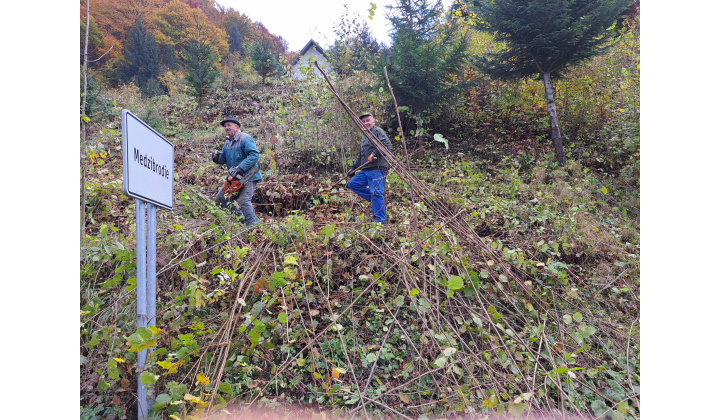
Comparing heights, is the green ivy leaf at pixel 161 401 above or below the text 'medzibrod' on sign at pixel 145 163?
below

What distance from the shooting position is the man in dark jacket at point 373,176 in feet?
15.6

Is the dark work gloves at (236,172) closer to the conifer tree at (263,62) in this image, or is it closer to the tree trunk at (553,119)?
the tree trunk at (553,119)

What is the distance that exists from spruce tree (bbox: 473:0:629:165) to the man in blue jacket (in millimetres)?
6558

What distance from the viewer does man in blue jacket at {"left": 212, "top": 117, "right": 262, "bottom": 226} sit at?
462 cm

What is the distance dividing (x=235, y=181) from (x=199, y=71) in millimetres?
10126

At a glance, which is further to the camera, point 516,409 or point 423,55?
point 423,55

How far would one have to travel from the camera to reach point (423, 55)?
8008mm

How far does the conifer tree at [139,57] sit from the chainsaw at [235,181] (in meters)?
21.6

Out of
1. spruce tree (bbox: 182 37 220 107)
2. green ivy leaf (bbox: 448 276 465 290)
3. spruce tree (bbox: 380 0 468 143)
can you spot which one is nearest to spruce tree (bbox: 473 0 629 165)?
spruce tree (bbox: 380 0 468 143)

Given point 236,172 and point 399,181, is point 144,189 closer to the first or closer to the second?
point 236,172

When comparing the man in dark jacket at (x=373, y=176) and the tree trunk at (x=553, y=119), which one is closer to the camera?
the man in dark jacket at (x=373, y=176)

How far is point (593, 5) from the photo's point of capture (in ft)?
24.7

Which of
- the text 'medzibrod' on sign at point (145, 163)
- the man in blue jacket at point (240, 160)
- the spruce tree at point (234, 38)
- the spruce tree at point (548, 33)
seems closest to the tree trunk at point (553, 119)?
the spruce tree at point (548, 33)

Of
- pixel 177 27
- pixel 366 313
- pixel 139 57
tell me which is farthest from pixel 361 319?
pixel 177 27
